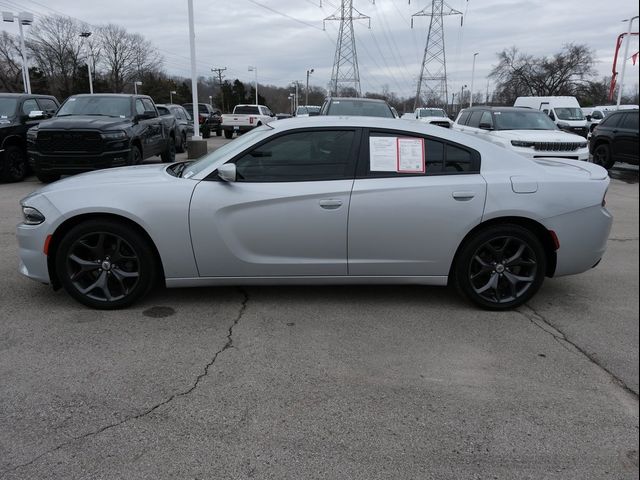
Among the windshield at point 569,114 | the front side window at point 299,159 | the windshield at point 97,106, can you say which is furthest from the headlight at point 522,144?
the windshield at point 569,114

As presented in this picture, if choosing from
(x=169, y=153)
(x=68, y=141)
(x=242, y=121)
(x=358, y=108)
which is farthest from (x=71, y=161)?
(x=242, y=121)

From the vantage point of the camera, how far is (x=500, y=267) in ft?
14.1

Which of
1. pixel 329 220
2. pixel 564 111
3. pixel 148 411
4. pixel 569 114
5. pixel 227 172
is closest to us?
pixel 148 411

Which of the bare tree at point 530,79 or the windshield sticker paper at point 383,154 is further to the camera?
the bare tree at point 530,79

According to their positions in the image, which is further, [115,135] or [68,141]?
[115,135]

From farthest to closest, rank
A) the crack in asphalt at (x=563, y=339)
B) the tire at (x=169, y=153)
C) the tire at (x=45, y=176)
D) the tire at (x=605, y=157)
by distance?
the tire at (x=169, y=153)
the tire at (x=45, y=176)
the crack in asphalt at (x=563, y=339)
the tire at (x=605, y=157)

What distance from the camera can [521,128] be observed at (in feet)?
41.0

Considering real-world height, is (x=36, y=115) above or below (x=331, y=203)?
above

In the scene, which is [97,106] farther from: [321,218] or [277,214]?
[321,218]

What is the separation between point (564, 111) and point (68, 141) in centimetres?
2440

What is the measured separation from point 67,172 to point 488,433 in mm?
10050

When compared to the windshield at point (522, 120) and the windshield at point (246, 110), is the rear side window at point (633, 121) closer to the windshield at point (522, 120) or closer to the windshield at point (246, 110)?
the windshield at point (522, 120)

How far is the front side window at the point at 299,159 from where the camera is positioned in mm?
4195

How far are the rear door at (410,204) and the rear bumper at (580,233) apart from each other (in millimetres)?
719
